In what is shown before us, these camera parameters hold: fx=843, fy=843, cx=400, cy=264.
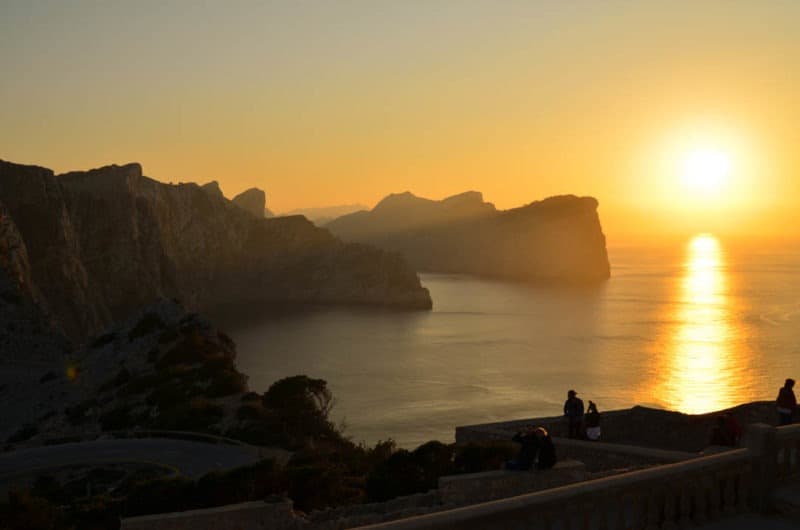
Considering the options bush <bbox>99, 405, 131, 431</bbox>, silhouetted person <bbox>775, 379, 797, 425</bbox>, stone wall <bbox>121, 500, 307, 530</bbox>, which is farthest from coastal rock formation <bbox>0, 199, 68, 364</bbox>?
silhouetted person <bbox>775, 379, 797, 425</bbox>

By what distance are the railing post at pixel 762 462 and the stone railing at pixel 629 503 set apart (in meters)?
0.11

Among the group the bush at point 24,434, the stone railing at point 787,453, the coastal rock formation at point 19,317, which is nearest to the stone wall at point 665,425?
the stone railing at point 787,453

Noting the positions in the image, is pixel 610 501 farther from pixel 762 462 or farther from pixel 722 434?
pixel 722 434

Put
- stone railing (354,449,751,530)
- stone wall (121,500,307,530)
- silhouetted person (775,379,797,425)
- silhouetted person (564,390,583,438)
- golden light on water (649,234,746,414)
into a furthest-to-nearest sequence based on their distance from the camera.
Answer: golden light on water (649,234,746,414)
silhouetted person (564,390,583,438)
silhouetted person (775,379,797,425)
stone wall (121,500,307,530)
stone railing (354,449,751,530)

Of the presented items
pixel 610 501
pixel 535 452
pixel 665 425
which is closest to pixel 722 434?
pixel 535 452

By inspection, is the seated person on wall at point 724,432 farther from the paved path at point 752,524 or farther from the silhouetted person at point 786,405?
the paved path at point 752,524

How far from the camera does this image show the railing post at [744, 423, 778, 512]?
1156cm

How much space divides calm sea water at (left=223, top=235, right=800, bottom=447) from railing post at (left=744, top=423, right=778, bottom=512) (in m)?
64.9

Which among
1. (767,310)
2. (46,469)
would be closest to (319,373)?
(46,469)

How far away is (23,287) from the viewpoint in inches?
4946

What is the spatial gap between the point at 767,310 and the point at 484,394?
110 metres

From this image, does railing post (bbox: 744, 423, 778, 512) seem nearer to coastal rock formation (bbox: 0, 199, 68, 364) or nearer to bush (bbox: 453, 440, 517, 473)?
bush (bbox: 453, 440, 517, 473)

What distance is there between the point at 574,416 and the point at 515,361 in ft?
339

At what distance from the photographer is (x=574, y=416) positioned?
2227 centimetres
